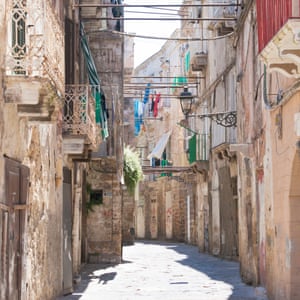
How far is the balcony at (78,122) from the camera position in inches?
588

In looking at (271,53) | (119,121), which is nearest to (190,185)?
(119,121)

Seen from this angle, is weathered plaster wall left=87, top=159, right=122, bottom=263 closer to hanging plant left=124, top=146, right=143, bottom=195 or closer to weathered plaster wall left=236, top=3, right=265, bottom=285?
hanging plant left=124, top=146, right=143, bottom=195

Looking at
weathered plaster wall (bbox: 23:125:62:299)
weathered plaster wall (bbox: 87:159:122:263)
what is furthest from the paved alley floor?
weathered plaster wall (bbox: 23:125:62:299)

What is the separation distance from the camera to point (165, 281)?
18.5m

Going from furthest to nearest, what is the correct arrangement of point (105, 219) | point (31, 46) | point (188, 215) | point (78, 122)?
1. point (188, 215)
2. point (105, 219)
3. point (78, 122)
4. point (31, 46)

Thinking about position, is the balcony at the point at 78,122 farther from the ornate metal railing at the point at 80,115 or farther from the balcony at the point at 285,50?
the balcony at the point at 285,50

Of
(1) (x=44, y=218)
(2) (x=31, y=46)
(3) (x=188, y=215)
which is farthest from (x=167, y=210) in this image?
(2) (x=31, y=46)

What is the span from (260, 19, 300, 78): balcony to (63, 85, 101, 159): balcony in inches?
220

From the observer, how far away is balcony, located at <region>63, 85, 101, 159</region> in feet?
49.0

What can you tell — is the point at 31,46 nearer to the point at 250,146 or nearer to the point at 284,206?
the point at 284,206

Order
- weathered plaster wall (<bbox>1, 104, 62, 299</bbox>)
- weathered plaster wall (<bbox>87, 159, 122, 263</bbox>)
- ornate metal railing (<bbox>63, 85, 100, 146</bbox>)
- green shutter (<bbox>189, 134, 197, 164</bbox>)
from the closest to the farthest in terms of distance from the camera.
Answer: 1. weathered plaster wall (<bbox>1, 104, 62, 299</bbox>)
2. ornate metal railing (<bbox>63, 85, 100, 146</bbox>)
3. weathered plaster wall (<bbox>87, 159, 122, 263</bbox>)
4. green shutter (<bbox>189, 134, 197, 164</bbox>)

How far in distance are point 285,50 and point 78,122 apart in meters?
7.08

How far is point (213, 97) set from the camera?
28.8 meters

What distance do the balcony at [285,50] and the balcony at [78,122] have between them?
5.59 meters
